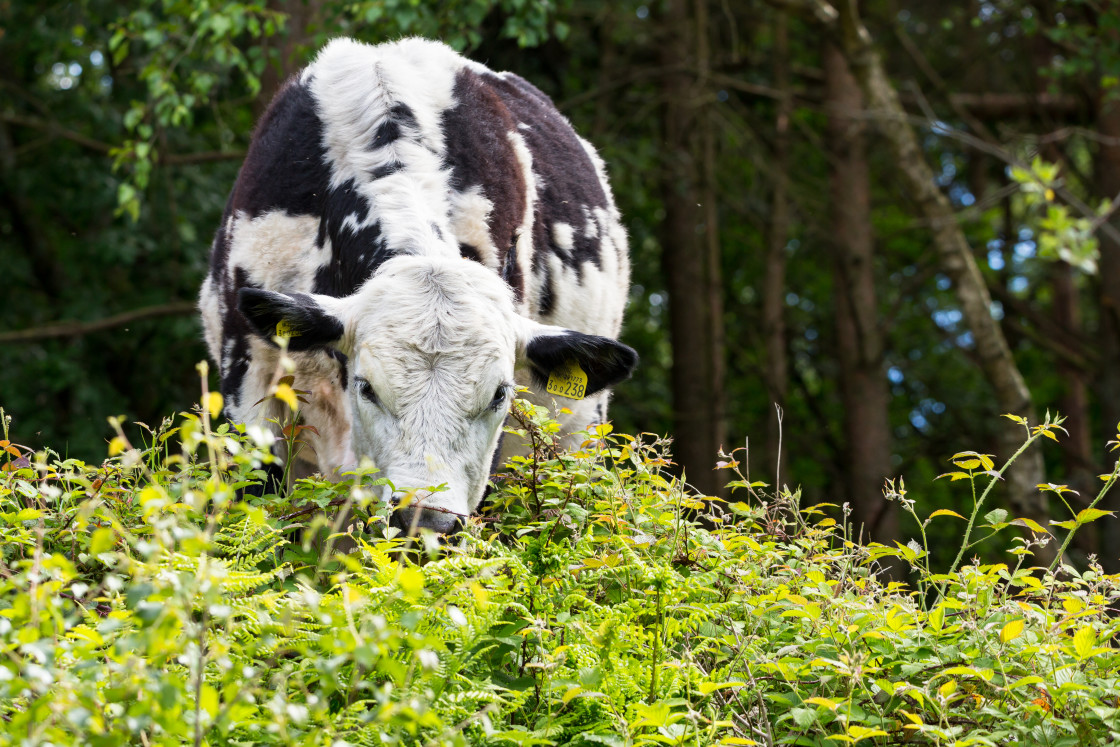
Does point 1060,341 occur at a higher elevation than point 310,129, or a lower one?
lower

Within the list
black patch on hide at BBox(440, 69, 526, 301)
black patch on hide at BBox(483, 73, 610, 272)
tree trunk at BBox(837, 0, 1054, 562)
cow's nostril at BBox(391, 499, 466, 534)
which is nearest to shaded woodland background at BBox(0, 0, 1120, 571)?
tree trunk at BBox(837, 0, 1054, 562)

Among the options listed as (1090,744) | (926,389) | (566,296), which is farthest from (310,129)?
(926,389)

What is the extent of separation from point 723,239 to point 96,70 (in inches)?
330

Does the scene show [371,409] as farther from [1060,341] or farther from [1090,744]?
[1060,341]

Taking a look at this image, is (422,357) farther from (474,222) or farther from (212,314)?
(212,314)

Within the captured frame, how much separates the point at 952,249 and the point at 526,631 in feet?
20.5

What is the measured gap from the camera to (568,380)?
4.57m

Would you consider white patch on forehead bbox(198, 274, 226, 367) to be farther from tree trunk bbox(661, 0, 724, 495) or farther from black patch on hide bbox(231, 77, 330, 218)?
tree trunk bbox(661, 0, 724, 495)

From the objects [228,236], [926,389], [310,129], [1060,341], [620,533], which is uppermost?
[310,129]

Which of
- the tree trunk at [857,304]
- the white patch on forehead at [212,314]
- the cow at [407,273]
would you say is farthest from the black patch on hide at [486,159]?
the tree trunk at [857,304]

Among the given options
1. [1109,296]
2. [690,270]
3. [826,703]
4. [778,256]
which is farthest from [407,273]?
[1109,296]

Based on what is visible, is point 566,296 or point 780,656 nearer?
point 780,656

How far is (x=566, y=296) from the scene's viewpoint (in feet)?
18.4

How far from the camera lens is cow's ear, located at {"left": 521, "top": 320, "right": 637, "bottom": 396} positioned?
443cm
